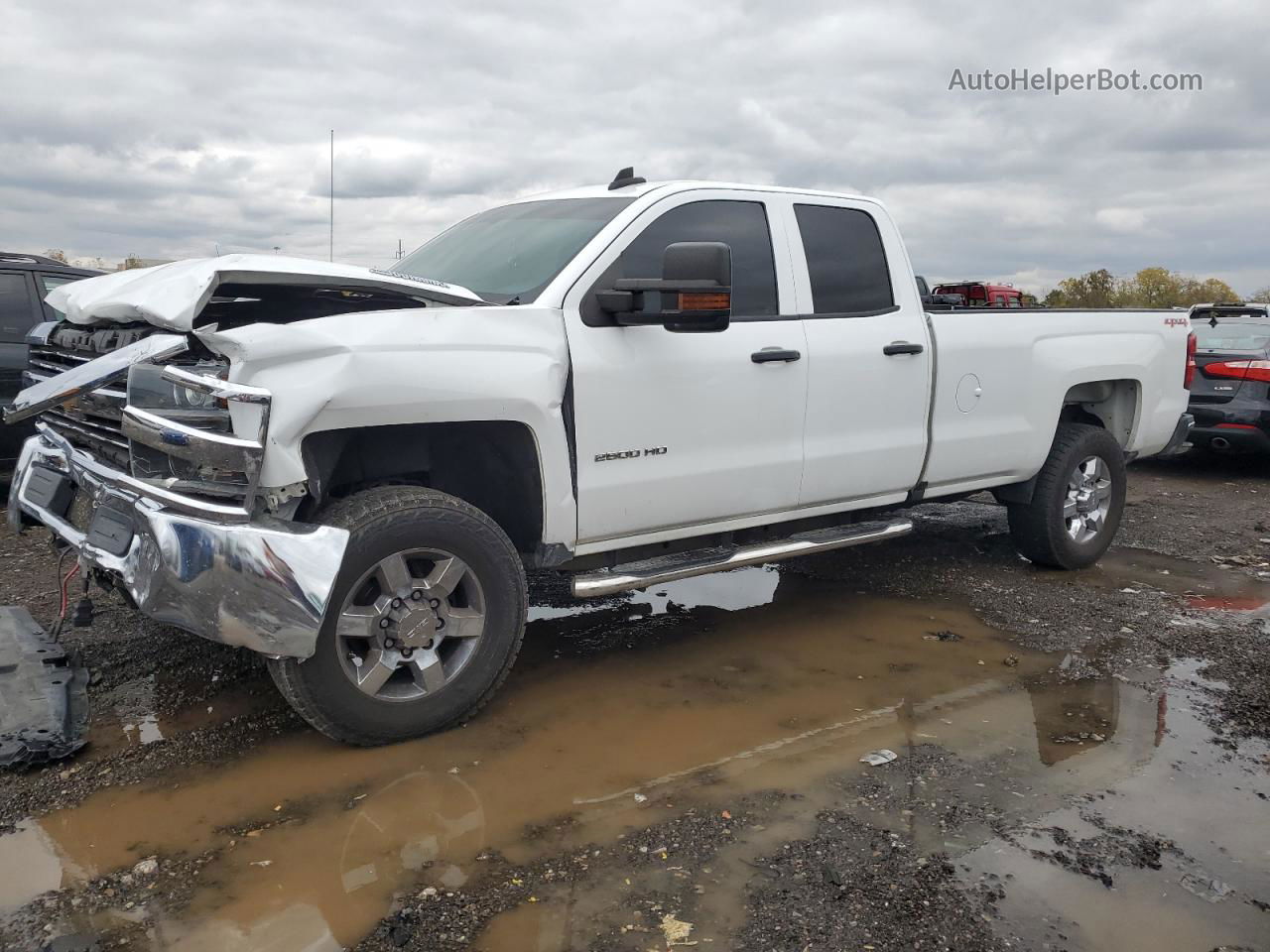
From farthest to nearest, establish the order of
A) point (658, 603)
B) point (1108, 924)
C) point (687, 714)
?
point (658, 603) < point (687, 714) < point (1108, 924)

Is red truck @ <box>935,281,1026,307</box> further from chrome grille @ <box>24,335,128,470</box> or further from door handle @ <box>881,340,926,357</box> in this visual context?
chrome grille @ <box>24,335,128,470</box>

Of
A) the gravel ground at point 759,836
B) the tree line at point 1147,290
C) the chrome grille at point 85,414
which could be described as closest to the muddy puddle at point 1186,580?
the gravel ground at point 759,836

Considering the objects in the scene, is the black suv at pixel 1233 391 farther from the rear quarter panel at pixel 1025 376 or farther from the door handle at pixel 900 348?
the door handle at pixel 900 348

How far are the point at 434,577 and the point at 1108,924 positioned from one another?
2.24m

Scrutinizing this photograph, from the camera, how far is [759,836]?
3037mm

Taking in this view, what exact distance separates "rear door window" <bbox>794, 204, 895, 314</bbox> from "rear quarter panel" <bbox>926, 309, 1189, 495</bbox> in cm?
38

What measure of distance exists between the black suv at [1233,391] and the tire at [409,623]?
837 cm

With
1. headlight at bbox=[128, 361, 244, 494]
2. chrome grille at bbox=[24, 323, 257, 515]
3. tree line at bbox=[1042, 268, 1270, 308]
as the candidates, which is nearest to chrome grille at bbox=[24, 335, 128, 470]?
chrome grille at bbox=[24, 323, 257, 515]

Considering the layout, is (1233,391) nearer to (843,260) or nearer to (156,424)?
(843,260)

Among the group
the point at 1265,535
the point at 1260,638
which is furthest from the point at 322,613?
the point at 1265,535

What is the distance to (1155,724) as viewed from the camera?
398 centimetres

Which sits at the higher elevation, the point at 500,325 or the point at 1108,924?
the point at 500,325

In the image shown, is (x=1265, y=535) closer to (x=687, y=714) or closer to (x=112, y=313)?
(x=687, y=714)

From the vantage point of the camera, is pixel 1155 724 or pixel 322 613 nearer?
pixel 322 613
